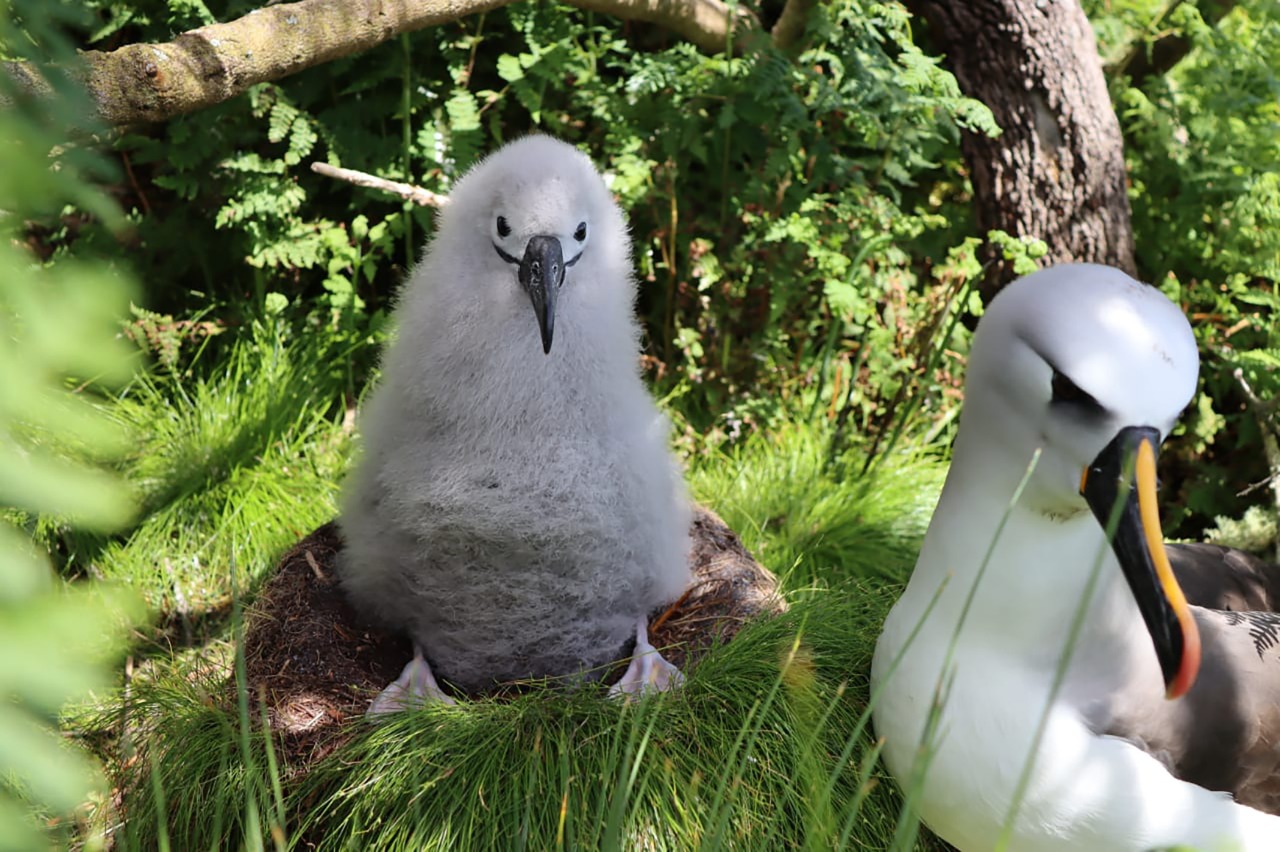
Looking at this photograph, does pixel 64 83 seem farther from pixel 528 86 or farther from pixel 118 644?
pixel 528 86

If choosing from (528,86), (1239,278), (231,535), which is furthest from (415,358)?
(1239,278)

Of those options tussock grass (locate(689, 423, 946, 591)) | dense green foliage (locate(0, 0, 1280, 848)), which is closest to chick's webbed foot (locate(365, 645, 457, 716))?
dense green foliage (locate(0, 0, 1280, 848))

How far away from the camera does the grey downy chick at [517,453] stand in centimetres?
226

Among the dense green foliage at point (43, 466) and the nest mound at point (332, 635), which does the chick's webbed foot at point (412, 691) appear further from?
the dense green foliage at point (43, 466)

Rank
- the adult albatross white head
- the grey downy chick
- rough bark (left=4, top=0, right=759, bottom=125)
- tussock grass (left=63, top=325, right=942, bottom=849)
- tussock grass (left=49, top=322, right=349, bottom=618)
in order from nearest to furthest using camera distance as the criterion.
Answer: the adult albatross white head, tussock grass (left=63, top=325, right=942, bottom=849), rough bark (left=4, top=0, right=759, bottom=125), the grey downy chick, tussock grass (left=49, top=322, right=349, bottom=618)

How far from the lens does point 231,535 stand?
11.1 feet

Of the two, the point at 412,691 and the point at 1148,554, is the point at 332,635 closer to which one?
the point at 412,691

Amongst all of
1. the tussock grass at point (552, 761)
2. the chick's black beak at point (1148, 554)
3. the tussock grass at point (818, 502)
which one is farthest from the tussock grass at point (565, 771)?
the tussock grass at point (818, 502)

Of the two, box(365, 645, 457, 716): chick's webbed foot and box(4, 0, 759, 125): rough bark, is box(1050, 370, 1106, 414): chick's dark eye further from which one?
box(4, 0, 759, 125): rough bark

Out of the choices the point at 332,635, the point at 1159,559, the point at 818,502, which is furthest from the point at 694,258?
the point at 1159,559

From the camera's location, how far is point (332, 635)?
8.52 feet

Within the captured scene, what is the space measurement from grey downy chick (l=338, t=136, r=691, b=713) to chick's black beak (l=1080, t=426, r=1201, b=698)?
1.07 metres

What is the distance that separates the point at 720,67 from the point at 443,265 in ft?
5.21

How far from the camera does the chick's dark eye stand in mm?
1448
